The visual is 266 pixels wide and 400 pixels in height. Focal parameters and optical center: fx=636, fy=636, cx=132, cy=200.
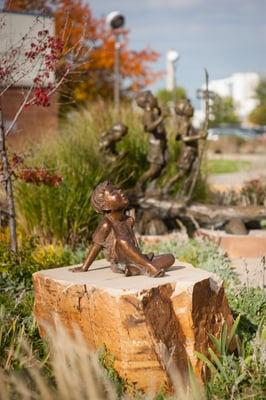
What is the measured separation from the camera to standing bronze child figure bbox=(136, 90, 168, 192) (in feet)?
28.9

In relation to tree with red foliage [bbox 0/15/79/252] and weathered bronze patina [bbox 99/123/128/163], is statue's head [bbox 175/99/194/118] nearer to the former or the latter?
weathered bronze patina [bbox 99/123/128/163]

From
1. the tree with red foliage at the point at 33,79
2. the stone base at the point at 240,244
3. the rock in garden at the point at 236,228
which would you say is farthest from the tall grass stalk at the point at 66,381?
the rock in garden at the point at 236,228

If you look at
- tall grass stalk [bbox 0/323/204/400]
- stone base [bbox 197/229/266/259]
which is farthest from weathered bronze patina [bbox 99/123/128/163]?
tall grass stalk [bbox 0/323/204/400]

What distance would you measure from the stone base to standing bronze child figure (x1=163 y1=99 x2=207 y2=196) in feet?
4.04

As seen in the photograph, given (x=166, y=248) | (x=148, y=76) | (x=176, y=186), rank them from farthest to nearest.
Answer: (x=148, y=76) → (x=176, y=186) → (x=166, y=248)

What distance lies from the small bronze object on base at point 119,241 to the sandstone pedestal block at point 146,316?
11 centimetres

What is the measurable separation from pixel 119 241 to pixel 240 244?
3956 millimetres

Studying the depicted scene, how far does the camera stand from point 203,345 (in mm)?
4379

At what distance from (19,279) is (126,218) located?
70.5 inches

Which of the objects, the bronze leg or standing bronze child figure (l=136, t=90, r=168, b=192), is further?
the bronze leg

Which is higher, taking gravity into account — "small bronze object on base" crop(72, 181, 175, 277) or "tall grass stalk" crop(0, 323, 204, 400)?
"small bronze object on base" crop(72, 181, 175, 277)

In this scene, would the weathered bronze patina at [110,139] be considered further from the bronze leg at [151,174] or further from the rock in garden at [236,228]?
the rock in garden at [236,228]

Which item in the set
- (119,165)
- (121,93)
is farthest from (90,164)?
(121,93)

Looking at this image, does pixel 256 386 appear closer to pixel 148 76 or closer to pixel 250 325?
pixel 250 325
